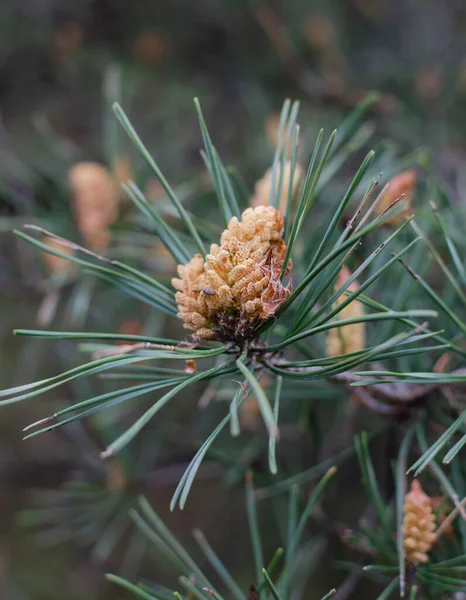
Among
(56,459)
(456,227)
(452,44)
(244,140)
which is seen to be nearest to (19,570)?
(56,459)

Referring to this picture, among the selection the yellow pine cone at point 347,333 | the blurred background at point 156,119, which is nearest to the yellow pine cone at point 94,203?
the blurred background at point 156,119

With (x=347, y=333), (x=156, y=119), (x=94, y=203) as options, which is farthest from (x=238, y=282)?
(x=156, y=119)

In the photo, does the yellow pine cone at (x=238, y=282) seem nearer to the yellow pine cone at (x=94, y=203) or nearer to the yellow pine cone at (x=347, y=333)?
the yellow pine cone at (x=347, y=333)

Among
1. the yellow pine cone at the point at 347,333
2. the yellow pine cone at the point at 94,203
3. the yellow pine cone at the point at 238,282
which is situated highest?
the yellow pine cone at the point at 94,203

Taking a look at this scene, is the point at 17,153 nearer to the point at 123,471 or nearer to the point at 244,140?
the point at 244,140

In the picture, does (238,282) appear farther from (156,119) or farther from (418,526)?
(156,119)

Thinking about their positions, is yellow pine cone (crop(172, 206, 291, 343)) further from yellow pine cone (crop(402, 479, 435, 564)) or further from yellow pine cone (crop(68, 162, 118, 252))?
yellow pine cone (crop(68, 162, 118, 252))

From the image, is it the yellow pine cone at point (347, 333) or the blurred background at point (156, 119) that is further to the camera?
the blurred background at point (156, 119)
